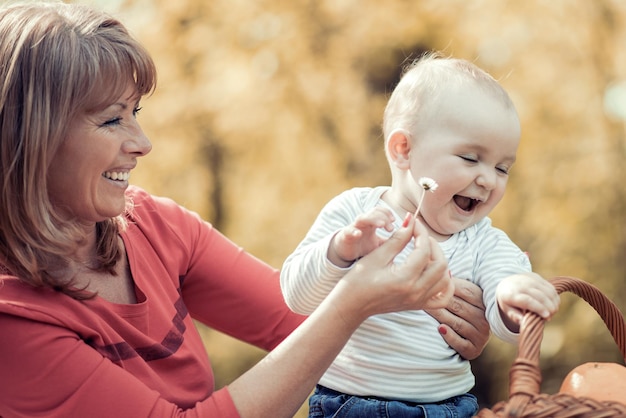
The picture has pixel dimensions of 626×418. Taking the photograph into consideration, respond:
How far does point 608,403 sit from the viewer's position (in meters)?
1.38

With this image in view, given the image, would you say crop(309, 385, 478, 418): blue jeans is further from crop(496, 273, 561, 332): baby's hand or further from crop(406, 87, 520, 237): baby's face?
crop(406, 87, 520, 237): baby's face

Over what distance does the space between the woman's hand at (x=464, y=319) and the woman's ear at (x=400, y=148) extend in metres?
0.29

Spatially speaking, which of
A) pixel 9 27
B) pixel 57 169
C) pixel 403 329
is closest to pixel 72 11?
pixel 9 27

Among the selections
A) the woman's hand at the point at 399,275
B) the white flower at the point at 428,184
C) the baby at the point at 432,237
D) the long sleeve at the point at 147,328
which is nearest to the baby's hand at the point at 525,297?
the baby at the point at 432,237

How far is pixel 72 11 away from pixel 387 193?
832mm

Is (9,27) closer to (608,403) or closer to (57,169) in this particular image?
(57,169)

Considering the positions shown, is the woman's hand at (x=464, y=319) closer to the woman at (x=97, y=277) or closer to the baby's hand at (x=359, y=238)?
the woman at (x=97, y=277)

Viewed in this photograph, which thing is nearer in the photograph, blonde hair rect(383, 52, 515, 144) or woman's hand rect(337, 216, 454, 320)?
woman's hand rect(337, 216, 454, 320)

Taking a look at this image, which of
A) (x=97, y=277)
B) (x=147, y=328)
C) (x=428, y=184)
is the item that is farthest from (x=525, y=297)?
(x=97, y=277)

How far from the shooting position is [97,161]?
1.82 meters

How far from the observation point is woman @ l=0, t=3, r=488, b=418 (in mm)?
Result: 1654

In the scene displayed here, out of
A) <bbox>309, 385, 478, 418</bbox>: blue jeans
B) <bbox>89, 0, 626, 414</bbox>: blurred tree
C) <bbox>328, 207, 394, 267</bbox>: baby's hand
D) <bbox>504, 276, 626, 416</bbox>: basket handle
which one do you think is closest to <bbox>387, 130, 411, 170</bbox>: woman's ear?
<bbox>328, 207, 394, 267</bbox>: baby's hand

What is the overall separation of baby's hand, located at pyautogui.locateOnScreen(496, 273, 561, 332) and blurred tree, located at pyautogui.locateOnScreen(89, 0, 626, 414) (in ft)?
8.73

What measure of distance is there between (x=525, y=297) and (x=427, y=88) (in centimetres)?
54
